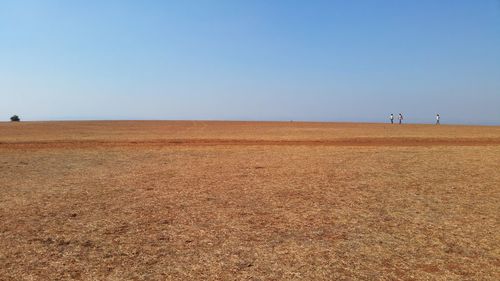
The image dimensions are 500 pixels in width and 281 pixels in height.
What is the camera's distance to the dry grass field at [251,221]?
638 cm

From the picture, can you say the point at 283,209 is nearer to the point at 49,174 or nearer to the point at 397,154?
the point at 49,174

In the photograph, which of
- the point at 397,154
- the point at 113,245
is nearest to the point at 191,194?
the point at 113,245

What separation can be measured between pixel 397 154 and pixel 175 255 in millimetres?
16429

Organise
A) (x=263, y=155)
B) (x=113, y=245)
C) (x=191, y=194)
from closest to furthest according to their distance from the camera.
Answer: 1. (x=113, y=245)
2. (x=191, y=194)
3. (x=263, y=155)

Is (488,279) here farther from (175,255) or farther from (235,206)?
(235,206)

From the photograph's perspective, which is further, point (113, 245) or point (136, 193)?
point (136, 193)

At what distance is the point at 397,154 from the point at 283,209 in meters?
12.7

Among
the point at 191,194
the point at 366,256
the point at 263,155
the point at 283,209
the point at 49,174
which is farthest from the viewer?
the point at 263,155

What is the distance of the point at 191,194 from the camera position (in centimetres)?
1155

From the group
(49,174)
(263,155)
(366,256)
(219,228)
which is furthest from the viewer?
(263,155)

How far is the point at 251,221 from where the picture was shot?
8.88m

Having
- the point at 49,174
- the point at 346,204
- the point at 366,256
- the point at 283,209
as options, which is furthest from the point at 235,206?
the point at 49,174

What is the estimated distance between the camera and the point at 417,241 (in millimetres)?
7602

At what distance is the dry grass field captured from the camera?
6.38 m
